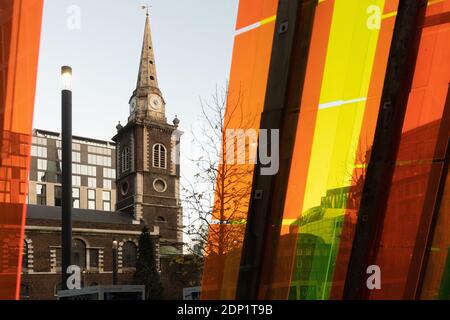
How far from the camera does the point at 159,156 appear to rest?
41094 millimetres

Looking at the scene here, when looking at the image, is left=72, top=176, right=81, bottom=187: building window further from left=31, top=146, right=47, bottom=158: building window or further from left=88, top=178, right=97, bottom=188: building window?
left=31, top=146, right=47, bottom=158: building window

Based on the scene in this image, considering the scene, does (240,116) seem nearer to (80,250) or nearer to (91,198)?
(80,250)

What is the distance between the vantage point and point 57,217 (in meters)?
36.1

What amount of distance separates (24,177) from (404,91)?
1.92m

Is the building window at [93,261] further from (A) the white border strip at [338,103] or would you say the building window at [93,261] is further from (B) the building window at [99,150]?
(A) the white border strip at [338,103]

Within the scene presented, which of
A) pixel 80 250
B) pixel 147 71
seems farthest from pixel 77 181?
pixel 147 71

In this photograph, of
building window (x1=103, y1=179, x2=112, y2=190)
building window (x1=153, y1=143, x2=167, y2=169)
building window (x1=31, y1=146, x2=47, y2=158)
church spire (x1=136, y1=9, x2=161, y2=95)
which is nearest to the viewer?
church spire (x1=136, y1=9, x2=161, y2=95)

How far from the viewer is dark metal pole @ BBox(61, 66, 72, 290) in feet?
Answer: 11.1

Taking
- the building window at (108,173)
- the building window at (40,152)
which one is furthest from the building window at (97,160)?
the building window at (40,152)

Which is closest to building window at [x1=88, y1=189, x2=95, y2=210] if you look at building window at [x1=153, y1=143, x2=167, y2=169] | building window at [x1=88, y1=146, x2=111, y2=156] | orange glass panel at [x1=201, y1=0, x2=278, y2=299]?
building window at [x1=88, y1=146, x2=111, y2=156]

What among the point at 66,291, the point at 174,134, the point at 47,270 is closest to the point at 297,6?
the point at 66,291

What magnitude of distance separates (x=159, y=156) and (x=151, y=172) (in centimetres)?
164

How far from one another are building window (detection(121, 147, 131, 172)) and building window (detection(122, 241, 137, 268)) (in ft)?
27.3
